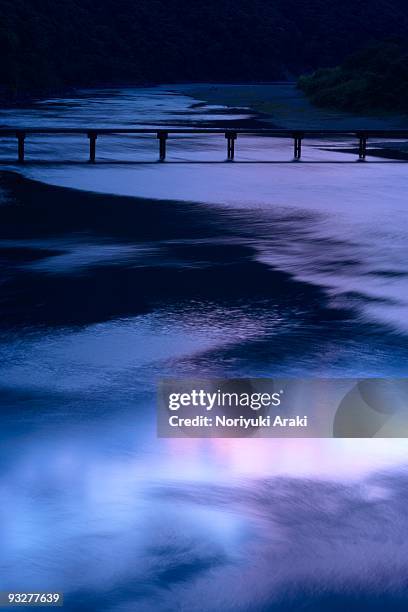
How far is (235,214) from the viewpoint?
24.4m

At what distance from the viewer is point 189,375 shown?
10.9 meters

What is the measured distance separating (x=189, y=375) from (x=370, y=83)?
73306 millimetres

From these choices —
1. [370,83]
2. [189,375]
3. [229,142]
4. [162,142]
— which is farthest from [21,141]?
[370,83]

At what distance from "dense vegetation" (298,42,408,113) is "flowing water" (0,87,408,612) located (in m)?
56.9

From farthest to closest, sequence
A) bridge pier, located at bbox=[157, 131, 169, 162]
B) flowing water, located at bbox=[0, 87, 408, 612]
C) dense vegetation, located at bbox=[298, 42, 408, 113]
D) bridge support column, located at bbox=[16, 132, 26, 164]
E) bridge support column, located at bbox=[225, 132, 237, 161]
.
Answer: dense vegetation, located at bbox=[298, 42, 408, 113], bridge support column, located at bbox=[225, 132, 237, 161], bridge pier, located at bbox=[157, 131, 169, 162], bridge support column, located at bbox=[16, 132, 26, 164], flowing water, located at bbox=[0, 87, 408, 612]

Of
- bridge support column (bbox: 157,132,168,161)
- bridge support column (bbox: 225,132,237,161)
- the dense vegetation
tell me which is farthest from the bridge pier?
the dense vegetation

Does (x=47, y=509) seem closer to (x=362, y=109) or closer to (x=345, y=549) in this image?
(x=345, y=549)

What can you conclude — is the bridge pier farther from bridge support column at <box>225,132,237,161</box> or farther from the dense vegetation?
the dense vegetation

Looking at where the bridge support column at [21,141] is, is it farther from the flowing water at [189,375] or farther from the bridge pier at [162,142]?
the flowing water at [189,375]

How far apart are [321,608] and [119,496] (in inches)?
77.3

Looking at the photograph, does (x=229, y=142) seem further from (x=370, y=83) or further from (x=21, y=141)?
(x=370, y=83)

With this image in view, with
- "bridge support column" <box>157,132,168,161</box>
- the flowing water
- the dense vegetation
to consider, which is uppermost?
the dense vegetation

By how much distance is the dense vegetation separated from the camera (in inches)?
3135

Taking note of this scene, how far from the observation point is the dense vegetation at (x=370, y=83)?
79.6 meters
